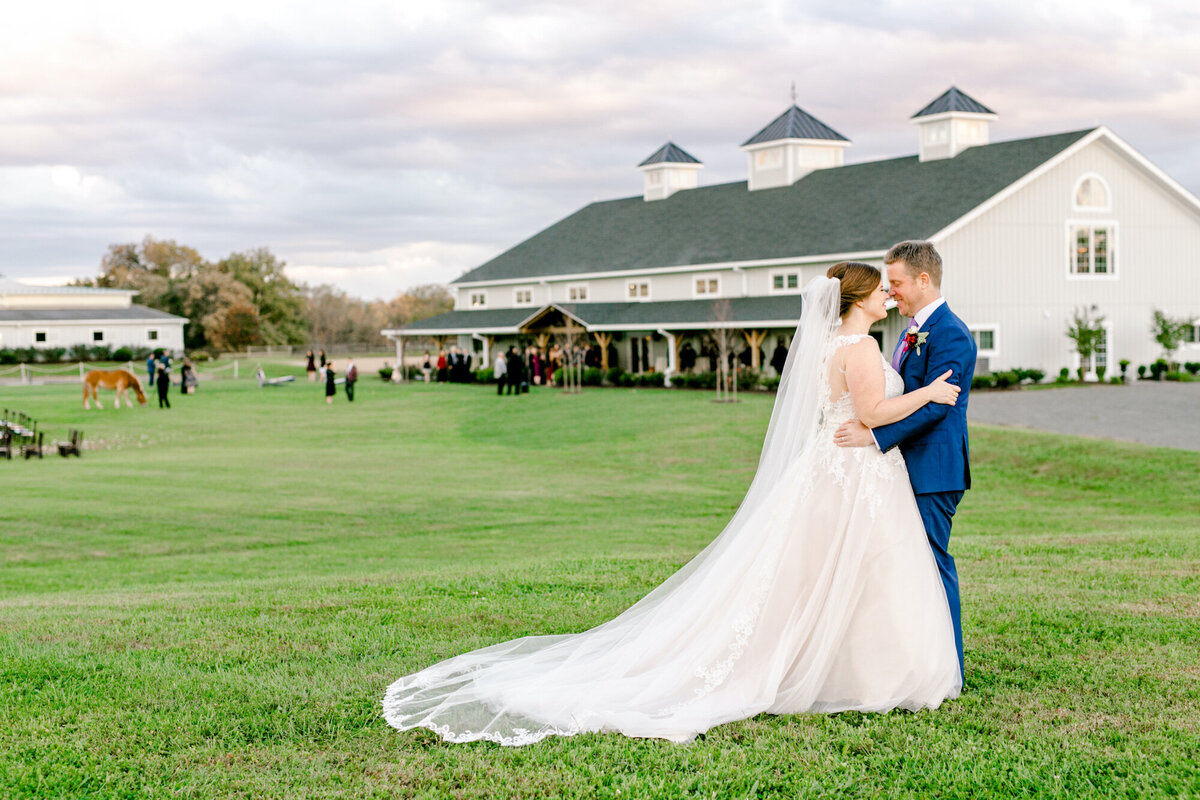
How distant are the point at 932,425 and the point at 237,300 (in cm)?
8920

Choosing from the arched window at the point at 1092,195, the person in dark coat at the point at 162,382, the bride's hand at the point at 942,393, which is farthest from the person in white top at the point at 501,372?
the bride's hand at the point at 942,393

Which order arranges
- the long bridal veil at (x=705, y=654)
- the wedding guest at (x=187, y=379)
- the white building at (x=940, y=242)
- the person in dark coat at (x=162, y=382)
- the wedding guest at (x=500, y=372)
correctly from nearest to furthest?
1. the long bridal veil at (x=705, y=654)
2. the person in dark coat at (x=162, y=382)
3. the white building at (x=940, y=242)
4. the wedding guest at (x=500, y=372)
5. the wedding guest at (x=187, y=379)

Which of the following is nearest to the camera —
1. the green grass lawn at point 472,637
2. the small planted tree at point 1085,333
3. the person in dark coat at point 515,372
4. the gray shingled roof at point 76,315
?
the green grass lawn at point 472,637

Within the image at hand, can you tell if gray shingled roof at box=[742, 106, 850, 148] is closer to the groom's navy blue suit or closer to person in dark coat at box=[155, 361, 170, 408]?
person in dark coat at box=[155, 361, 170, 408]

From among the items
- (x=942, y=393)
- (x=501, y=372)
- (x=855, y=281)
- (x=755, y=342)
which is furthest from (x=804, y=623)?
(x=501, y=372)

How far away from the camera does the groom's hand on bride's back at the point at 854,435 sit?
534 centimetres

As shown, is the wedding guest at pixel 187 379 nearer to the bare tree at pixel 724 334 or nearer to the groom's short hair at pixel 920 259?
the bare tree at pixel 724 334

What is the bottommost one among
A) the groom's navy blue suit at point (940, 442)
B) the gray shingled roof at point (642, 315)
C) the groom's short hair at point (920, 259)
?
the groom's navy blue suit at point (940, 442)

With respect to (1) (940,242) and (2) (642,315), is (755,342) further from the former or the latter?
(2) (642,315)

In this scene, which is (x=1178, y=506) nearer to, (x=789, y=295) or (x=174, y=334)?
(x=789, y=295)

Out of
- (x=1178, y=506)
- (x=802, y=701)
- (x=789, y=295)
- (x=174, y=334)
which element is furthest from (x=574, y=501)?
(x=174, y=334)

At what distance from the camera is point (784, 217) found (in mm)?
45219

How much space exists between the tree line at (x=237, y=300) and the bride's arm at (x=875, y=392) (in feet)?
289

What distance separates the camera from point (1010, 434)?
2227cm
